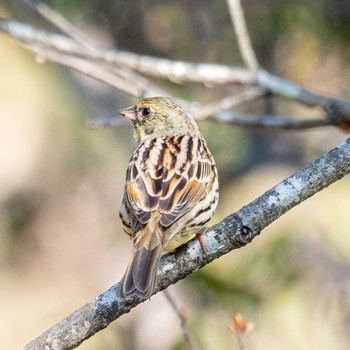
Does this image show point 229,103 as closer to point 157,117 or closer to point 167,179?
point 157,117

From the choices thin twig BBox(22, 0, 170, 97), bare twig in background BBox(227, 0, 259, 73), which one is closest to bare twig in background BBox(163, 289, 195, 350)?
bare twig in background BBox(227, 0, 259, 73)

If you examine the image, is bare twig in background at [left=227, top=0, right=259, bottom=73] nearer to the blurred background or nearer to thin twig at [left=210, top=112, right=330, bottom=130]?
thin twig at [left=210, top=112, right=330, bottom=130]

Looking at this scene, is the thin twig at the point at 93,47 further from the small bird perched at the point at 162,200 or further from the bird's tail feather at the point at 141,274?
the bird's tail feather at the point at 141,274

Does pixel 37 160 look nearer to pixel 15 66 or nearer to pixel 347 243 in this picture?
pixel 15 66

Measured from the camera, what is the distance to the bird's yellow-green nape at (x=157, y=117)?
604 centimetres

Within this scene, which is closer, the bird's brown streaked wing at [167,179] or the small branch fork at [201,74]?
the bird's brown streaked wing at [167,179]

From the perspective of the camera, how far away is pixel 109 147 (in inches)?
406

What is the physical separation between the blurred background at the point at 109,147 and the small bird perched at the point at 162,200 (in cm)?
289

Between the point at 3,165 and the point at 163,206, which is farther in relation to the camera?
the point at 3,165

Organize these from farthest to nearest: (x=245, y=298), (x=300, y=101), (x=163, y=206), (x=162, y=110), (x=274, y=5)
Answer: (x=274, y=5) < (x=245, y=298) < (x=300, y=101) < (x=162, y=110) < (x=163, y=206)

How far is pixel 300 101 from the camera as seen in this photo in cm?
657

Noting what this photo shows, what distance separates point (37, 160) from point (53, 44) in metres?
3.27

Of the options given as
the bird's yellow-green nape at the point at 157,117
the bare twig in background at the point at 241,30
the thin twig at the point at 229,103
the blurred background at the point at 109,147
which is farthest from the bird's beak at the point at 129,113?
the blurred background at the point at 109,147

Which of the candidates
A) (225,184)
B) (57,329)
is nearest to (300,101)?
(57,329)
